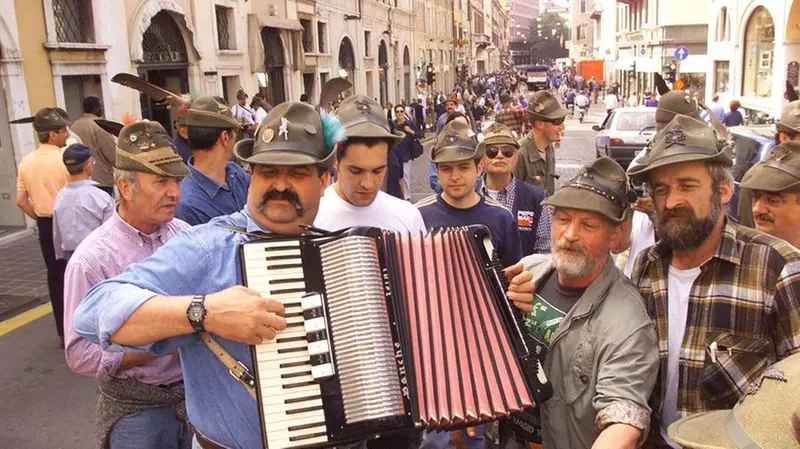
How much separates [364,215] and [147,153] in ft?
3.69

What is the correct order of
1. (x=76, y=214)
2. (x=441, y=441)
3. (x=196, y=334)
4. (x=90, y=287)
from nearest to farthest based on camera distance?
1. (x=196, y=334)
2. (x=90, y=287)
3. (x=441, y=441)
4. (x=76, y=214)

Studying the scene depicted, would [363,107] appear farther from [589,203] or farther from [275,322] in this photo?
[275,322]

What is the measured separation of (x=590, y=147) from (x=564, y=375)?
20333mm

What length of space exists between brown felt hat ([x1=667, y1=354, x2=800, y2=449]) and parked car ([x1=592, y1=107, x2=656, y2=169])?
1263cm

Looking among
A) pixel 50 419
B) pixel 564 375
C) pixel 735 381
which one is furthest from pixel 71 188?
pixel 735 381

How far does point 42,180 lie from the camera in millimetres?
6633

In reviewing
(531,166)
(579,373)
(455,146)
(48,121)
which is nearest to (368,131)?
(455,146)

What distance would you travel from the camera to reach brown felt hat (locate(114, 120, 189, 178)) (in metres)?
3.19

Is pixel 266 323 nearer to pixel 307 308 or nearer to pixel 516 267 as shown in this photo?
pixel 307 308

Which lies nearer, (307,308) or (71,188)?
(307,308)

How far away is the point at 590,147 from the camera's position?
856 inches

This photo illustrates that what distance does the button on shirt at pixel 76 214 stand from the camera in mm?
5750

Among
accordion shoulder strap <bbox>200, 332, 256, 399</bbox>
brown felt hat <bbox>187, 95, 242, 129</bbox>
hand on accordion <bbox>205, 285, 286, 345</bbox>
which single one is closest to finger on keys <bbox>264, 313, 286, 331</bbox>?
hand on accordion <bbox>205, 285, 286, 345</bbox>

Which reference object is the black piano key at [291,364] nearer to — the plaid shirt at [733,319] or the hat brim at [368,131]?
the plaid shirt at [733,319]
